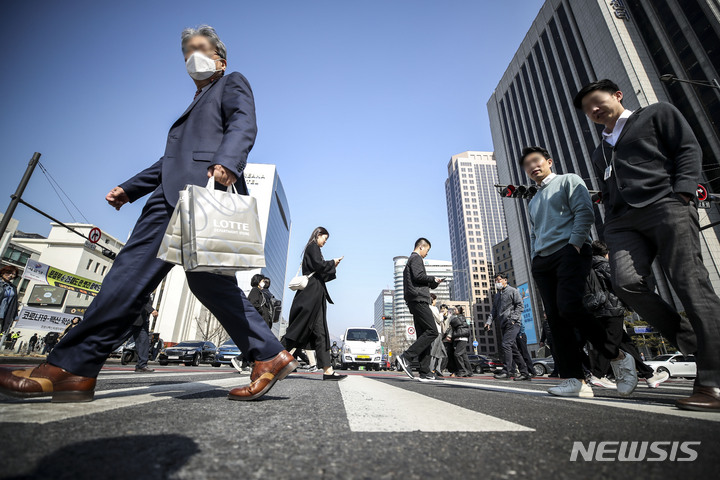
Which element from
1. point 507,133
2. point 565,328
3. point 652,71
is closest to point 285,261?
point 507,133

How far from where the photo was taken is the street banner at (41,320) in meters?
17.2

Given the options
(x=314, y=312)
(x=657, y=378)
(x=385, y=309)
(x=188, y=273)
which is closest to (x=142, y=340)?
(x=314, y=312)

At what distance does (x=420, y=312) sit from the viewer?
505 centimetres

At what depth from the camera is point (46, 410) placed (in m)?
1.25

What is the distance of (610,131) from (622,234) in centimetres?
91

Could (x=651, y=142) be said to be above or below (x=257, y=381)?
above

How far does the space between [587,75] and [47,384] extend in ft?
168

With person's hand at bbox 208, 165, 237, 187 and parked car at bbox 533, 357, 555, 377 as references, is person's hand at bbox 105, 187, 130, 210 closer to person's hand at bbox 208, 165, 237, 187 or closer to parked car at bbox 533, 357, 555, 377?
person's hand at bbox 208, 165, 237, 187

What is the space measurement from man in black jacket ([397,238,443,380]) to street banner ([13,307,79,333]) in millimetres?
21777

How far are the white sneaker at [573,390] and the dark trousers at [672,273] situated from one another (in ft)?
2.30

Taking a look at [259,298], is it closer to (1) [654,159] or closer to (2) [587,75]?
(1) [654,159]

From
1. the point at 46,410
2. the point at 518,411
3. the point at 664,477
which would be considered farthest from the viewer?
the point at 518,411

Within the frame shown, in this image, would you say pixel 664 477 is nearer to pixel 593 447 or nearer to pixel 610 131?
pixel 593 447

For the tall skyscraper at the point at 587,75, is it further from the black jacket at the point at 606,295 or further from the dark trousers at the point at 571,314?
the dark trousers at the point at 571,314
